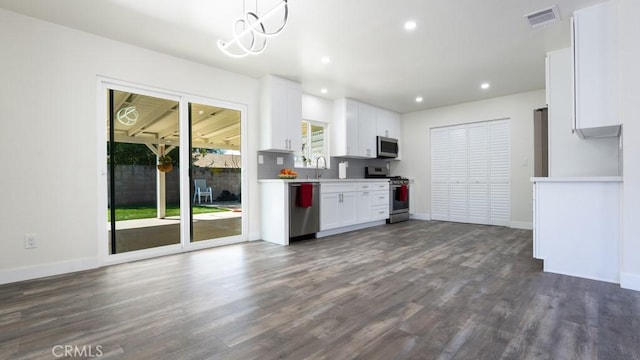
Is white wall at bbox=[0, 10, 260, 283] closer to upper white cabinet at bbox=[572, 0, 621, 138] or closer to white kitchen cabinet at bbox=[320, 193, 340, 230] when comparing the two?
white kitchen cabinet at bbox=[320, 193, 340, 230]

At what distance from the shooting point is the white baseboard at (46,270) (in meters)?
2.74

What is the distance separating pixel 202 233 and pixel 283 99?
2.32 meters

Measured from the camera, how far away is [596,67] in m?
2.68

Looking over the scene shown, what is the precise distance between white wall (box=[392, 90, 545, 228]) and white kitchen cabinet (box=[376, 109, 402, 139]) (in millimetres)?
204

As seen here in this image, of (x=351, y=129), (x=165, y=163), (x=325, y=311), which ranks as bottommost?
(x=325, y=311)

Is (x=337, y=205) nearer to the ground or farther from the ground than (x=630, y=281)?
farther from the ground

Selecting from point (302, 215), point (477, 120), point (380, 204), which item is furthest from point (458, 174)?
point (302, 215)

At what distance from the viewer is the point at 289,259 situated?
Answer: 11.4 ft

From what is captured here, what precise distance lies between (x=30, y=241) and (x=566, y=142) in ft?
18.8

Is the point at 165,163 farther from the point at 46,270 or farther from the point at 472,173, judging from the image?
the point at 472,173

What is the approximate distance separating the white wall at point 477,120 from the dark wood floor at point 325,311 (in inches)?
100

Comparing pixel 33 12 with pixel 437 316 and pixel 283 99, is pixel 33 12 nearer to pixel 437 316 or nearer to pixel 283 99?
pixel 283 99

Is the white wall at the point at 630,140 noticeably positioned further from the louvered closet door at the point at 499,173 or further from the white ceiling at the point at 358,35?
the louvered closet door at the point at 499,173

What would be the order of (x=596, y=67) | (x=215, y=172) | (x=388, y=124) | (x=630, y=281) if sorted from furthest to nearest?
(x=388, y=124) → (x=215, y=172) → (x=596, y=67) → (x=630, y=281)
